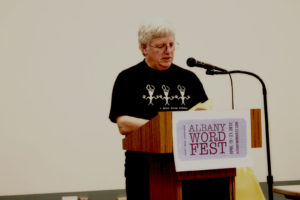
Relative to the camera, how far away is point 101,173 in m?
3.32

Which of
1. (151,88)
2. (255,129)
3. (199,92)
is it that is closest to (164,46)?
(151,88)

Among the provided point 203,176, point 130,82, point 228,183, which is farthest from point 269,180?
point 130,82

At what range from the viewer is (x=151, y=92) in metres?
1.87

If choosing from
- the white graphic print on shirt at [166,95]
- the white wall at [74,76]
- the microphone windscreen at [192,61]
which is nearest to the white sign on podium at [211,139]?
the microphone windscreen at [192,61]

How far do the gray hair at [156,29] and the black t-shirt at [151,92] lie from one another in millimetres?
175

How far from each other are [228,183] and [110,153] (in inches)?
82.5

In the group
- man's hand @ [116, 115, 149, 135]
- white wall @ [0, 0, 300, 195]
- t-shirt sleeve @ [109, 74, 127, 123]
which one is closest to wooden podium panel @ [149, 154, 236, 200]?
man's hand @ [116, 115, 149, 135]

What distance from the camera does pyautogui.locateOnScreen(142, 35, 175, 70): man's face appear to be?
72.7 inches

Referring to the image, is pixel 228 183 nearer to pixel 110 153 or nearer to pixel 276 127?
pixel 110 153

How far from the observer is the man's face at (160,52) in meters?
1.85

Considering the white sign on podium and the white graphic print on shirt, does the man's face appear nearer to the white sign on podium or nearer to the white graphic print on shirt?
the white graphic print on shirt

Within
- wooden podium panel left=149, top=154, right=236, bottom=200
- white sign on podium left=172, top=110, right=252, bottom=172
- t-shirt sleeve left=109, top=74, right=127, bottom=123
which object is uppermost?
t-shirt sleeve left=109, top=74, right=127, bottom=123

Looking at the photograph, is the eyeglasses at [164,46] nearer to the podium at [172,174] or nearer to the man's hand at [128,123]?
the man's hand at [128,123]

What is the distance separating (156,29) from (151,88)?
27 cm
